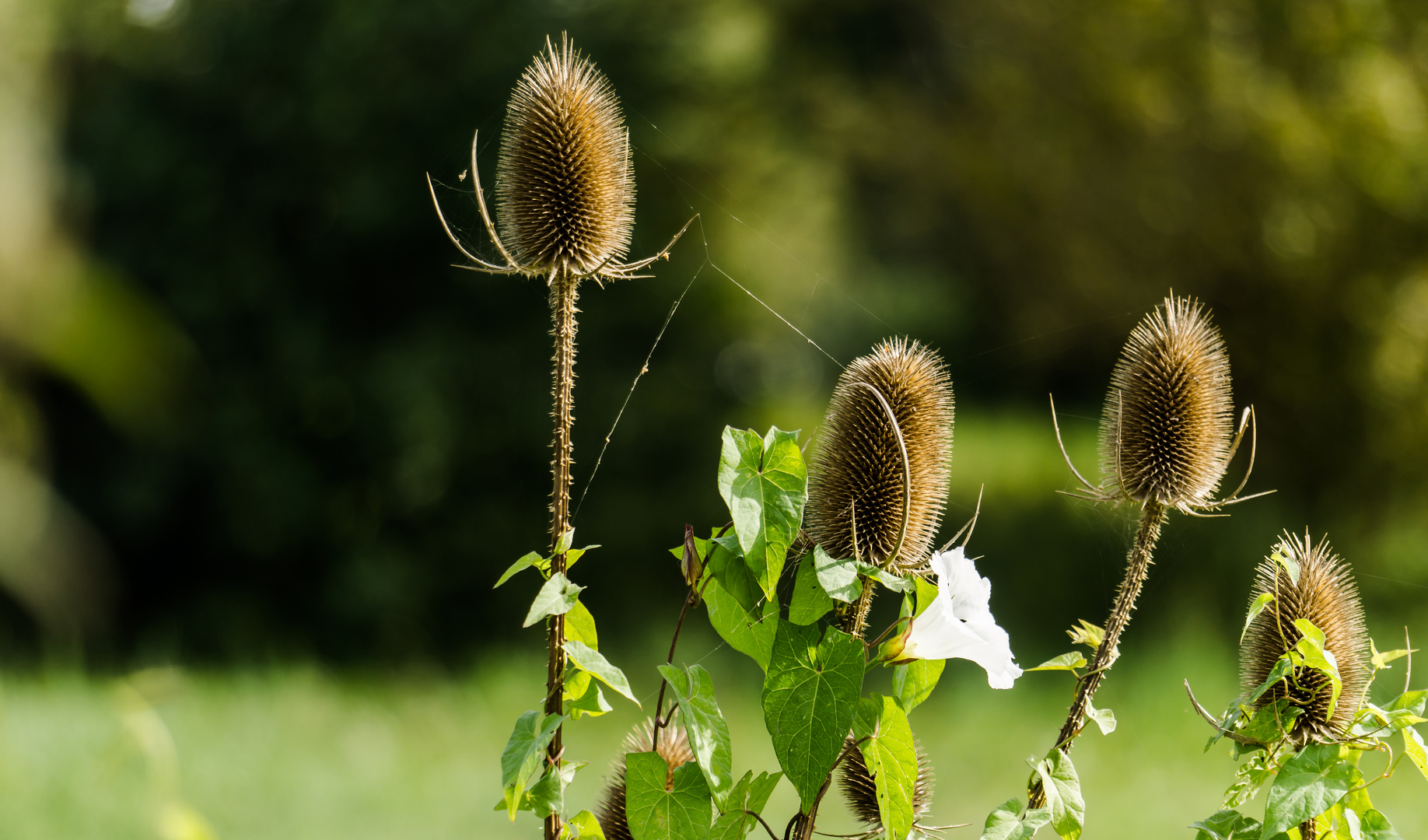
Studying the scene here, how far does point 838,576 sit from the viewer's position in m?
0.85

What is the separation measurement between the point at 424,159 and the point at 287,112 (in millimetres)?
682

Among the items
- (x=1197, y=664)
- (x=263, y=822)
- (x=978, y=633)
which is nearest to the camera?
(x=978, y=633)

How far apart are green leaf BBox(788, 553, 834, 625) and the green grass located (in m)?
2.56

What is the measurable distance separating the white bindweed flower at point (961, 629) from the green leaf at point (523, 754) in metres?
0.30

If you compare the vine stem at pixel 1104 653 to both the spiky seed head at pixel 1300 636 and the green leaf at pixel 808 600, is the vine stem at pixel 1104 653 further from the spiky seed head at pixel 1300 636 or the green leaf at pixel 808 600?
the green leaf at pixel 808 600

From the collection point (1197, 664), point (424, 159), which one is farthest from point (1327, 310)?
point (424, 159)

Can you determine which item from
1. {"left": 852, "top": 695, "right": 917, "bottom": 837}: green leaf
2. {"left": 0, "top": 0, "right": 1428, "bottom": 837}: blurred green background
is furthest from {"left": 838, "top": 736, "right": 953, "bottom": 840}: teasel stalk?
{"left": 0, "top": 0, "right": 1428, "bottom": 837}: blurred green background

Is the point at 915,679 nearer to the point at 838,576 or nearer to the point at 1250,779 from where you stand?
the point at 838,576

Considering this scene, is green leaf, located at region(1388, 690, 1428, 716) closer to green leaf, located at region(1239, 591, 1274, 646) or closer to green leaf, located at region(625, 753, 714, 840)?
green leaf, located at region(1239, 591, 1274, 646)

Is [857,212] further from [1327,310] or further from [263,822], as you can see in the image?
[263,822]

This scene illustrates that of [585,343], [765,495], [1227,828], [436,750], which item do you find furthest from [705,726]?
[585,343]

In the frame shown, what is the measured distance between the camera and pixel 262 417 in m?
5.03

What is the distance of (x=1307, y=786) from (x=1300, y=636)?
0.16 metres

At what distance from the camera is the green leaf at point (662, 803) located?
2.94 ft
